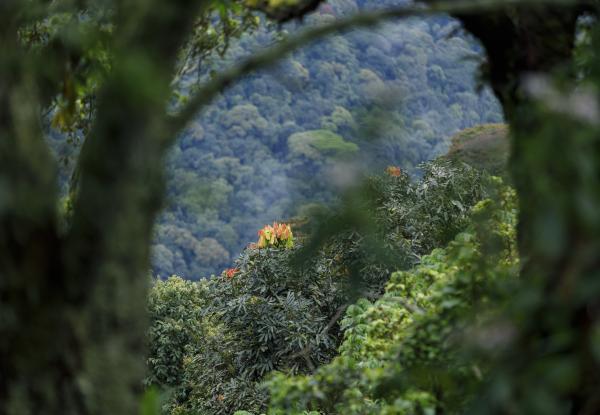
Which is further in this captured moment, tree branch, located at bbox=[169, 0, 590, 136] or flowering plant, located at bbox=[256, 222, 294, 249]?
flowering plant, located at bbox=[256, 222, 294, 249]

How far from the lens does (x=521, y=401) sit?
4.84ft

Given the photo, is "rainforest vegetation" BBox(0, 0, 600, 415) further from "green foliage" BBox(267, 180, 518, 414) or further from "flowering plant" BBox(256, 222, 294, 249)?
"flowering plant" BBox(256, 222, 294, 249)

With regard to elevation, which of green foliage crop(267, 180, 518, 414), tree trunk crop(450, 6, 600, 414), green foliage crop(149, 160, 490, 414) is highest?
tree trunk crop(450, 6, 600, 414)

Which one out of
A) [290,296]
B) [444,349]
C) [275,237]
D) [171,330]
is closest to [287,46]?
[444,349]

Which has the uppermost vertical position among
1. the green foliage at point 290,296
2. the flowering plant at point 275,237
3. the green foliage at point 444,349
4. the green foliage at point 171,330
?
the green foliage at point 444,349

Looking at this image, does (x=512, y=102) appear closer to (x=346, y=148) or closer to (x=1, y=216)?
(x=346, y=148)

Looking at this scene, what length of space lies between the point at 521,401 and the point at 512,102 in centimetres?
135

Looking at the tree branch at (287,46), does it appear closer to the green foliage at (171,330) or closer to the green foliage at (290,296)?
the green foliage at (290,296)

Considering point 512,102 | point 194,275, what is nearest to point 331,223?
point 512,102

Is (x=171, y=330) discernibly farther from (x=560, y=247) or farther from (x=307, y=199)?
(x=560, y=247)

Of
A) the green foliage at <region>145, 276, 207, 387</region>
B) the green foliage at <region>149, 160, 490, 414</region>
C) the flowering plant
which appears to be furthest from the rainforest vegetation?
the green foliage at <region>145, 276, 207, 387</region>

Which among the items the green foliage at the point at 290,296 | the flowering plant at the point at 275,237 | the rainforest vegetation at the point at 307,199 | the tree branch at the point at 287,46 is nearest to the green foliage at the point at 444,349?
the rainforest vegetation at the point at 307,199

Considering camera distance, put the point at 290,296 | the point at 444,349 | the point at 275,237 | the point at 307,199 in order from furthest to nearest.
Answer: the point at 275,237 < the point at 290,296 < the point at 444,349 < the point at 307,199

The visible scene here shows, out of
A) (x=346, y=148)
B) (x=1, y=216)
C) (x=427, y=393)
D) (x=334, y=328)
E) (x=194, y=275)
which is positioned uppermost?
(x=1, y=216)
